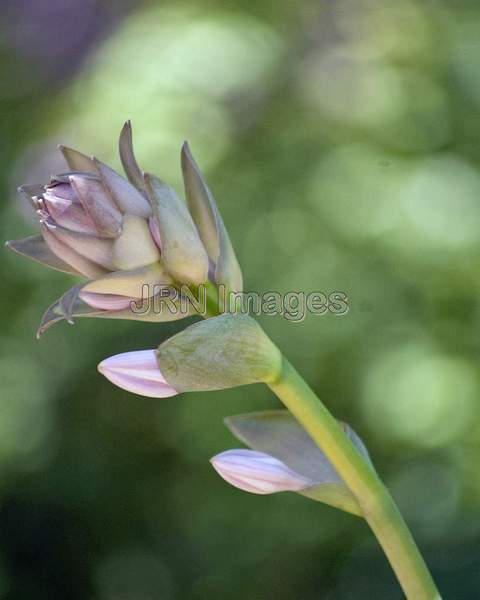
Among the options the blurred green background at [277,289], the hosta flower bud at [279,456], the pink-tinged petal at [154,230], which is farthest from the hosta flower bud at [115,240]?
the blurred green background at [277,289]

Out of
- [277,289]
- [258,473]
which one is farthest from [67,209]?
[277,289]

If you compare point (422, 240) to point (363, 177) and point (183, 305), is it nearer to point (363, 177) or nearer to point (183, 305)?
point (363, 177)

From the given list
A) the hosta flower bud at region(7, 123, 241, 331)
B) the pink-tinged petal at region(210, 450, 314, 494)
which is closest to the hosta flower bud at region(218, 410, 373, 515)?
the pink-tinged petal at region(210, 450, 314, 494)

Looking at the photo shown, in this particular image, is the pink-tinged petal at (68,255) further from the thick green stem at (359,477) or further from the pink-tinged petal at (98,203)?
the thick green stem at (359,477)

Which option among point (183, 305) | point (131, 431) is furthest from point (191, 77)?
point (183, 305)

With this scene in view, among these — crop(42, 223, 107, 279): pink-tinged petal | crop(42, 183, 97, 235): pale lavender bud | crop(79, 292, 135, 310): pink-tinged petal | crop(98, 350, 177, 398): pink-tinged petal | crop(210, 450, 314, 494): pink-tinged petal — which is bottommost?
crop(210, 450, 314, 494): pink-tinged petal

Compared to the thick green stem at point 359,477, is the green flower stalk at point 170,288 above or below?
above

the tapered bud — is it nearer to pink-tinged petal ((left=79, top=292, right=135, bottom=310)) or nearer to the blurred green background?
pink-tinged petal ((left=79, top=292, right=135, bottom=310))
